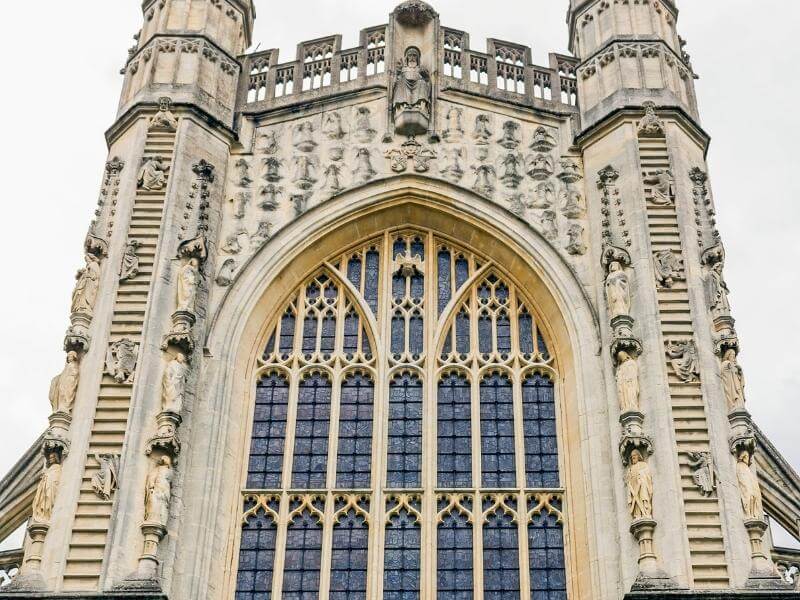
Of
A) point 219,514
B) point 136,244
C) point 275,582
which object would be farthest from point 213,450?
point 136,244

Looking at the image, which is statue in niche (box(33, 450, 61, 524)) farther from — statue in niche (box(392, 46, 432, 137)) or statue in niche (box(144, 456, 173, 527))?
statue in niche (box(392, 46, 432, 137))

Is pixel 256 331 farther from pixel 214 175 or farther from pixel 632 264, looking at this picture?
pixel 632 264

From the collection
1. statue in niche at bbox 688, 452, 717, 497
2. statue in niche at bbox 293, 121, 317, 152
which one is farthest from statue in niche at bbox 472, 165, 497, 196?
statue in niche at bbox 688, 452, 717, 497

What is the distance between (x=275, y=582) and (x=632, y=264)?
7263mm

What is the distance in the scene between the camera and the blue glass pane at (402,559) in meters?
18.6

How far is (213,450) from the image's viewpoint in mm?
19297

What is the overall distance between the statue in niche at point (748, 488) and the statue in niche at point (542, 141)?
272 inches

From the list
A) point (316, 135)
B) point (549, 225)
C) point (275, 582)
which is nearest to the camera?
Answer: point (275, 582)

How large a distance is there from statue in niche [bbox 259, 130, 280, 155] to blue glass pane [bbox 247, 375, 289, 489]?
14.1ft

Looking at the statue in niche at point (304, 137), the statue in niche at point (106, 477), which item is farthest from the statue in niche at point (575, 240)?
the statue in niche at point (106, 477)

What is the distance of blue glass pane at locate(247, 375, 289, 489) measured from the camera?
1984 cm

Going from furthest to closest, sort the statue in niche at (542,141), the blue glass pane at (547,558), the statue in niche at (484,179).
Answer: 1. the statue in niche at (542,141)
2. the statue in niche at (484,179)
3. the blue glass pane at (547,558)

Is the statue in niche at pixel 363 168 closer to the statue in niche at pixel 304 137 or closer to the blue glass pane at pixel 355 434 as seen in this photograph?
the statue in niche at pixel 304 137

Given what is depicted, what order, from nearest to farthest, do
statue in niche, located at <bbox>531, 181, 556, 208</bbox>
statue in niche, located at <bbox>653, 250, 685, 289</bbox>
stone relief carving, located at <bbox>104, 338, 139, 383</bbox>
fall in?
stone relief carving, located at <bbox>104, 338, 139, 383</bbox>
statue in niche, located at <bbox>653, 250, 685, 289</bbox>
statue in niche, located at <bbox>531, 181, 556, 208</bbox>
